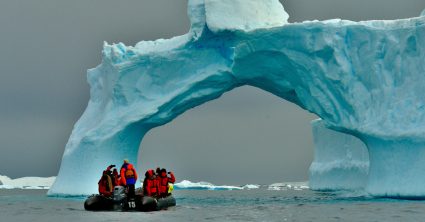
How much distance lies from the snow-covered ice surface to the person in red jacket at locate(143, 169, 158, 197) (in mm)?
19044

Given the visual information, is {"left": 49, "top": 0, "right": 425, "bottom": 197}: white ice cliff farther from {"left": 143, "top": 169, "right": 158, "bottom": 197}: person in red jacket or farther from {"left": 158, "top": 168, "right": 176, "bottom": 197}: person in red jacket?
{"left": 143, "top": 169, "right": 158, "bottom": 197}: person in red jacket

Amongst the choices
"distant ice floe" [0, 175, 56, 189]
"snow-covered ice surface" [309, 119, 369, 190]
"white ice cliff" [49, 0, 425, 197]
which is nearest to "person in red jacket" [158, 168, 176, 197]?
"white ice cliff" [49, 0, 425, 197]

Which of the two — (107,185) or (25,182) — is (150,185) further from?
(25,182)

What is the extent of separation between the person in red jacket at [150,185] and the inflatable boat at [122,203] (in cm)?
21

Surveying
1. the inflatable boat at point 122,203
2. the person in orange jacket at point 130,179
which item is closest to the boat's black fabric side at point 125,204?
the inflatable boat at point 122,203

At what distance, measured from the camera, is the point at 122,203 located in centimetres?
2056

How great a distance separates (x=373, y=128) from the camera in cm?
2519

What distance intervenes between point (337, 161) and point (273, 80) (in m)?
14.7

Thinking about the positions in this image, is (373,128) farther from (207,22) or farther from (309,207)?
(207,22)

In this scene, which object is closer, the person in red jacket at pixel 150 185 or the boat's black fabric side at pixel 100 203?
the boat's black fabric side at pixel 100 203

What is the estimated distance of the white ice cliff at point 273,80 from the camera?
24938 mm

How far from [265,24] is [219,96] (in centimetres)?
323

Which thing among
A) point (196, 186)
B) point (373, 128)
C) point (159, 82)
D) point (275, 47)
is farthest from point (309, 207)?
point (196, 186)

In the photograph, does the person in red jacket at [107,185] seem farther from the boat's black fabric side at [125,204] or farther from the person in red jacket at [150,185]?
the person in red jacket at [150,185]
